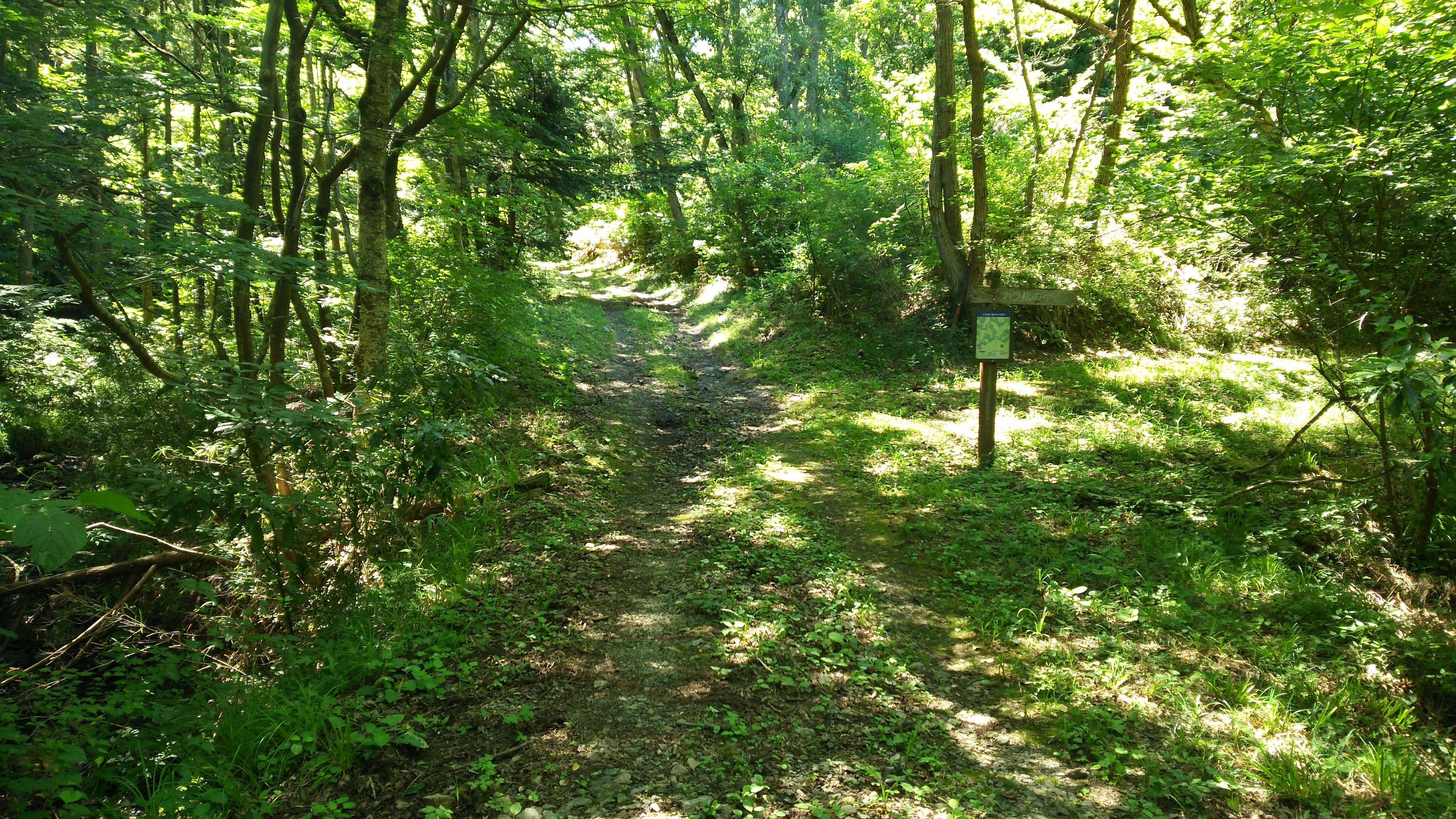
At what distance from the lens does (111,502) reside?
6.07 feet

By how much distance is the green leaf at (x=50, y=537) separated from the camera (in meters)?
1.85

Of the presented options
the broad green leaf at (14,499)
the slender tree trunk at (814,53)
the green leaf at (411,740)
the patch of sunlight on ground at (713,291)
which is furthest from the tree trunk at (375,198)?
the slender tree trunk at (814,53)

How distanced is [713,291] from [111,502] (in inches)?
812

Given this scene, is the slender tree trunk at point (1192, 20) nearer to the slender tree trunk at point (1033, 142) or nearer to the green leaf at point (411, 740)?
the slender tree trunk at point (1033, 142)

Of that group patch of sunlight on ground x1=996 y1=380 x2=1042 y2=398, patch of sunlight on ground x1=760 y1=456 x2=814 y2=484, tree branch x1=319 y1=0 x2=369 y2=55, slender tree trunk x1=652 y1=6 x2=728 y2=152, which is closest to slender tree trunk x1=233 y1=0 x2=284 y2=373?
tree branch x1=319 y1=0 x2=369 y2=55

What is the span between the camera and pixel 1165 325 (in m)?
12.1

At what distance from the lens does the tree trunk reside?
6.57 meters

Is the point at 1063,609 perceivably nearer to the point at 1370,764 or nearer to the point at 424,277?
the point at 1370,764

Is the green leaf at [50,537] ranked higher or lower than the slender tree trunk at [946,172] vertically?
lower

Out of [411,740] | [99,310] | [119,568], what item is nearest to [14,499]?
[411,740]

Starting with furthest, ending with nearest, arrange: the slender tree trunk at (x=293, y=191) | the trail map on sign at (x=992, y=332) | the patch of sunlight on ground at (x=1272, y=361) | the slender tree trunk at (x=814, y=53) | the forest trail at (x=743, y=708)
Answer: the slender tree trunk at (x=814, y=53) → the patch of sunlight on ground at (x=1272, y=361) → the trail map on sign at (x=992, y=332) → the slender tree trunk at (x=293, y=191) → the forest trail at (x=743, y=708)

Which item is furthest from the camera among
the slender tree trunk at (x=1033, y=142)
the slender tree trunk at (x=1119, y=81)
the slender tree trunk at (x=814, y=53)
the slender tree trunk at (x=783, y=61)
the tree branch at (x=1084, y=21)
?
the slender tree trunk at (x=814, y=53)

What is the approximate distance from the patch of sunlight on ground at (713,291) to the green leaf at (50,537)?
63.2 ft

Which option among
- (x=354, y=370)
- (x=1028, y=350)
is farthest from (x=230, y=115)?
(x=1028, y=350)
